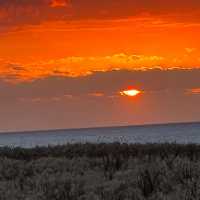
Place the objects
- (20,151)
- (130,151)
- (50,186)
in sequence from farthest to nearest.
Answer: (20,151)
(130,151)
(50,186)

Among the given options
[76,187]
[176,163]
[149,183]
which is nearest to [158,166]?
[176,163]

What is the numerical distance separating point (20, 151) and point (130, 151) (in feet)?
18.8

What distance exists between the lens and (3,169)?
17.5m

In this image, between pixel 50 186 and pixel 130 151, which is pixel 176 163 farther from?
pixel 130 151

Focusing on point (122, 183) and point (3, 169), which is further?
point (3, 169)

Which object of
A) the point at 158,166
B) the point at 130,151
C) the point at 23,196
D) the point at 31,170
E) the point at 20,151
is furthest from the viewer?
the point at 20,151

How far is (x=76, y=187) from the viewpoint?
13031 mm

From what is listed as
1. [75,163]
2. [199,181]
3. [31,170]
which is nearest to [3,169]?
[31,170]

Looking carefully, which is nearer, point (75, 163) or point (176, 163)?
point (176, 163)

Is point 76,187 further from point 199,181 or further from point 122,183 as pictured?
point 199,181

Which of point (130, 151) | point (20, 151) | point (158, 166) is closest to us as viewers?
point (158, 166)

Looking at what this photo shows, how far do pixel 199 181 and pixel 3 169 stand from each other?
22.3 feet

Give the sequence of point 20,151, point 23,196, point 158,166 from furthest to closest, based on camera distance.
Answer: point 20,151, point 158,166, point 23,196

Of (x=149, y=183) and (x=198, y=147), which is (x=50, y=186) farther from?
(x=198, y=147)
